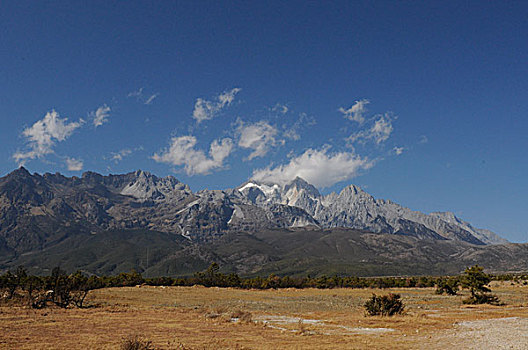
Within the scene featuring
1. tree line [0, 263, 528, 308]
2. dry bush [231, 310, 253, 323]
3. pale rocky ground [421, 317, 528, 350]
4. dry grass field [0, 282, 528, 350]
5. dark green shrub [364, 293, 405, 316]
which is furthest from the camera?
tree line [0, 263, 528, 308]

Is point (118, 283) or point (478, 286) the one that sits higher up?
point (478, 286)

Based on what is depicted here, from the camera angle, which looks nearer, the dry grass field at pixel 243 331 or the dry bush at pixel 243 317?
the dry grass field at pixel 243 331

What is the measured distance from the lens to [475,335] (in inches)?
910

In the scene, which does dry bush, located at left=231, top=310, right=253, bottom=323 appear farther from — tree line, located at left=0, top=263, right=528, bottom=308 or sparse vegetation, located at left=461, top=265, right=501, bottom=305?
sparse vegetation, located at left=461, top=265, right=501, bottom=305

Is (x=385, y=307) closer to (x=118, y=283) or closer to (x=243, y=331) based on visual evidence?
(x=243, y=331)

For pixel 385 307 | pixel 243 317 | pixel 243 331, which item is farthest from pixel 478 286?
pixel 243 331

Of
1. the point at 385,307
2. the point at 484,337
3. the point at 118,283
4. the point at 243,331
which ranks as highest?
the point at 385,307

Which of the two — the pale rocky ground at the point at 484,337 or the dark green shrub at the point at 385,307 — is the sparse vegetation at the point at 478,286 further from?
the pale rocky ground at the point at 484,337

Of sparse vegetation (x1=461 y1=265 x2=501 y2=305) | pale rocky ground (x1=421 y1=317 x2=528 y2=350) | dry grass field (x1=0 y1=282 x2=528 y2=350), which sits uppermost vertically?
sparse vegetation (x1=461 y1=265 x2=501 y2=305)

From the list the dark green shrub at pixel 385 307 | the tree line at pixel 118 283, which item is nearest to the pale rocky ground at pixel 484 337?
the dark green shrub at pixel 385 307

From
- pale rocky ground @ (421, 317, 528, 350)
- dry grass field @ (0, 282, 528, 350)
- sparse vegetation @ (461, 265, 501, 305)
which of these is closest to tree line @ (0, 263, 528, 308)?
sparse vegetation @ (461, 265, 501, 305)

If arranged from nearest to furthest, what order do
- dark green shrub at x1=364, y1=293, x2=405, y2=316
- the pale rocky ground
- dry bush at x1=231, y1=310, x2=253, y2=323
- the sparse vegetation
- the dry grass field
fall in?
the pale rocky ground
the dry grass field
dry bush at x1=231, y1=310, x2=253, y2=323
dark green shrub at x1=364, y1=293, x2=405, y2=316
the sparse vegetation

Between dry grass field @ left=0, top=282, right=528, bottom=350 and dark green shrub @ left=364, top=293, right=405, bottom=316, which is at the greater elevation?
dark green shrub @ left=364, top=293, right=405, bottom=316

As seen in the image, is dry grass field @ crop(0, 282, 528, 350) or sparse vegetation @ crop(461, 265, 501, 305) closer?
dry grass field @ crop(0, 282, 528, 350)
